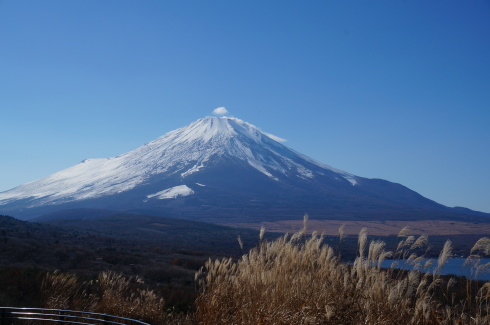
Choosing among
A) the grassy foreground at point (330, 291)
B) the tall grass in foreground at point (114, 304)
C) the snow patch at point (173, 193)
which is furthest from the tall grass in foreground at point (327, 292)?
the snow patch at point (173, 193)

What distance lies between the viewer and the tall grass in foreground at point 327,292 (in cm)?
491

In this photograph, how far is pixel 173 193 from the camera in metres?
131

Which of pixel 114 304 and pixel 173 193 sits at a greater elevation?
pixel 173 193

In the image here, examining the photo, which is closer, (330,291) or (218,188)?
(330,291)

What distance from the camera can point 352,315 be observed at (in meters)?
4.97

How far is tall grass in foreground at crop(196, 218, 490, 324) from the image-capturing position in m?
4.91

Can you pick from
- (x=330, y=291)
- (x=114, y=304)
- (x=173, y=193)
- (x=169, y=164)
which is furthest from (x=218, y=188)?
(x=330, y=291)

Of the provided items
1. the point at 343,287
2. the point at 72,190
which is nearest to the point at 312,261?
the point at 343,287

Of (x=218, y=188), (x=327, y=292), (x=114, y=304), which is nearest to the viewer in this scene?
(x=327, y=292)

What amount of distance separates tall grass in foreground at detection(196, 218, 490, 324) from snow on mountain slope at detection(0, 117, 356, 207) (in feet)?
412

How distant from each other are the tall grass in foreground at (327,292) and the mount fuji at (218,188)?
298 feet

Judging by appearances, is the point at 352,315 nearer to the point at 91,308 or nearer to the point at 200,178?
the point at 91,308

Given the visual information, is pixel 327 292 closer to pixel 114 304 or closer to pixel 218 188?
pixel 114 304

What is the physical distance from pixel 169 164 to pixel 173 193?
97.8ft
